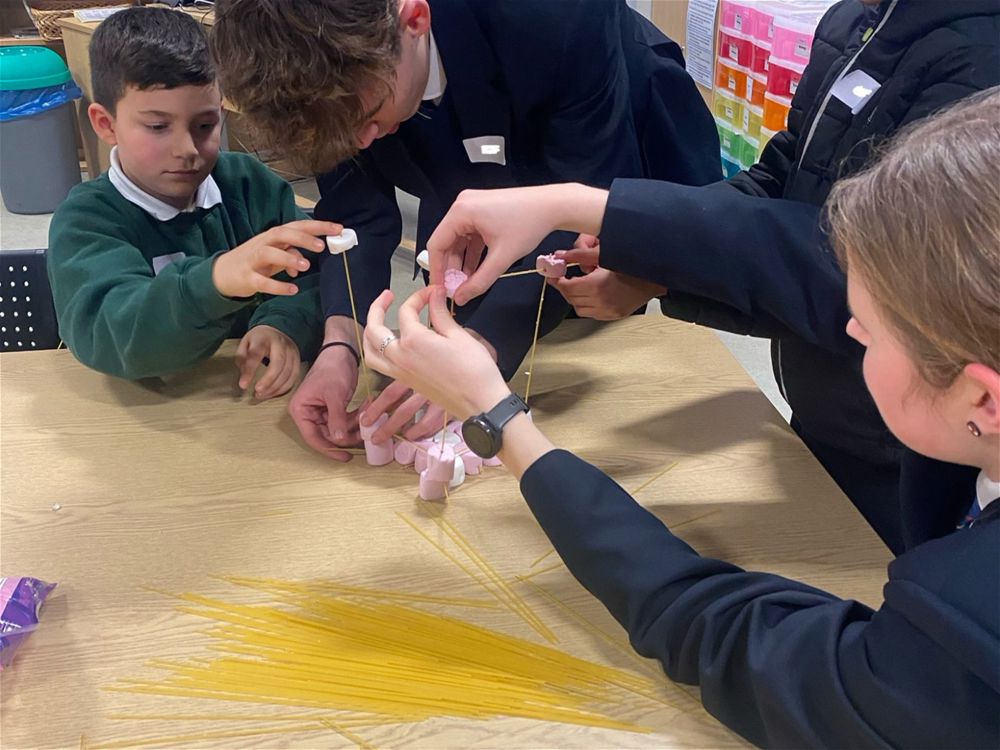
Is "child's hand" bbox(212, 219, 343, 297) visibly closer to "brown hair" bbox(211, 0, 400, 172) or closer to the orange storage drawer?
"brown hair" bbox(211, 0, 400, 172)

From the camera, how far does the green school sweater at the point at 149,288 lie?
1.21m

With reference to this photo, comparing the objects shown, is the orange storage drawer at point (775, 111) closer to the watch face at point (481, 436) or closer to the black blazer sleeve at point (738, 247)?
the black blazer sleeve at point (738, 247)

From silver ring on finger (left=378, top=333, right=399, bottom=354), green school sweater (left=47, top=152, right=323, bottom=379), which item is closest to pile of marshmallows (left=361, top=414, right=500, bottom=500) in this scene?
silver ring on finger (left=378, top=333, right=399, bottom=354)

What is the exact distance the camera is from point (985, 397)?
603mm

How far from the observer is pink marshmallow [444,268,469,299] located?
3.42ft

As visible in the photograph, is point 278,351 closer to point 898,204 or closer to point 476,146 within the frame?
point 476,146

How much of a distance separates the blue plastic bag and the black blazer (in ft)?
9.02

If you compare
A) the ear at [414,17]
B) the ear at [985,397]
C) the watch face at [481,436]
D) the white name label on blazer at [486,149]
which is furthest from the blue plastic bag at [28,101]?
the ear at [985,397]

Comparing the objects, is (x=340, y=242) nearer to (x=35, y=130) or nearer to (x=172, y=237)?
(x=172, y=237)

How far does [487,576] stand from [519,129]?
2.39 ft

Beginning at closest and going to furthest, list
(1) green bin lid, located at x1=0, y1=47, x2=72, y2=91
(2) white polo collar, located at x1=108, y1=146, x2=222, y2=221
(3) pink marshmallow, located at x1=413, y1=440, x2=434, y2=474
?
1. (3) pink marshmallow, located at x1=413, y1=440, x2=434, y2=474
2. (2) white polo collar, located at x1=108, y1=146, x2=222, y2=221
3. (1) green bin lid, located at x1=0, y1=47, x2=72, y2=91

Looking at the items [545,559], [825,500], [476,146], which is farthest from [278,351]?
[825,500]

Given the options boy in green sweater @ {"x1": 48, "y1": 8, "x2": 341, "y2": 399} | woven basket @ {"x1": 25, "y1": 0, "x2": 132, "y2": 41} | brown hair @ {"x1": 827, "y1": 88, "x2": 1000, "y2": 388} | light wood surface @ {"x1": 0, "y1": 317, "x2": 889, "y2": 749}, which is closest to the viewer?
brown hair @ {"x1": 827, "y1": 88, "x2": 1000, "y2": 388}

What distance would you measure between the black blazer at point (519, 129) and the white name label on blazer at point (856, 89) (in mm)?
323
